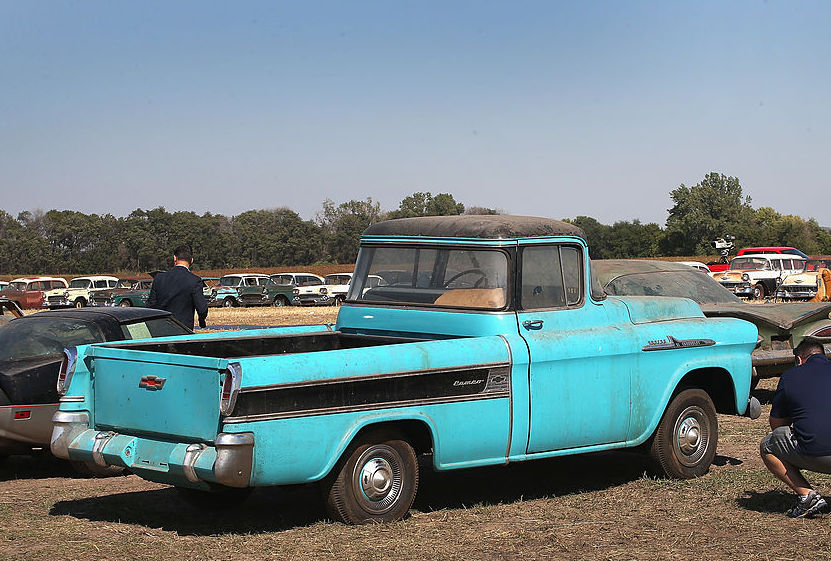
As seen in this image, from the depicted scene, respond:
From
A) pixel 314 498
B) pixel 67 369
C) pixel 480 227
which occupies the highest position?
pixel 480 227

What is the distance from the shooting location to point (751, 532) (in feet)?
21.0

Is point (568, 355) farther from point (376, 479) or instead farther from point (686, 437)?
point (376, 479)

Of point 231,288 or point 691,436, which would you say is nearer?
point 691,436

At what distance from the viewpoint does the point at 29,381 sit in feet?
27.0

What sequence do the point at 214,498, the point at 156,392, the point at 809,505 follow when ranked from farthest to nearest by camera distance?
the point at 214,498, the point at 809,505, the point at 156,392

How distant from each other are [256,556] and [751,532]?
9.74 ft

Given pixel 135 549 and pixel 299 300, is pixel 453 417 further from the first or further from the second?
pixel 299 300

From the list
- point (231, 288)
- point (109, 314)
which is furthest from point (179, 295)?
point (231, 288)

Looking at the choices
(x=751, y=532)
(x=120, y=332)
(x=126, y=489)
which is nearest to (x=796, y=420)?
(x=751, y=532)

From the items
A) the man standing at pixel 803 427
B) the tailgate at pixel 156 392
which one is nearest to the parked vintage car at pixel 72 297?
the tailgate at pixel 156 392

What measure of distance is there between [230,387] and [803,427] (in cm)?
353

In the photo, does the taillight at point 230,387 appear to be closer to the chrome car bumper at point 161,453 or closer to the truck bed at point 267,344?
the chrome car bumper at point 161,453

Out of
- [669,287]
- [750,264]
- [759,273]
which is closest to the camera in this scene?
[669,287]

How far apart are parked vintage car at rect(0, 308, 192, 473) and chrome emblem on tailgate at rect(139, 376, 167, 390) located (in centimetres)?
220
